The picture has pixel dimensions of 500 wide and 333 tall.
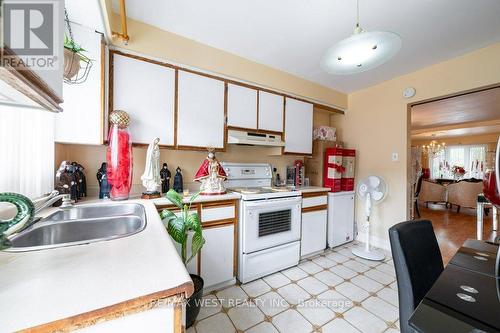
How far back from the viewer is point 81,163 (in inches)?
68.4

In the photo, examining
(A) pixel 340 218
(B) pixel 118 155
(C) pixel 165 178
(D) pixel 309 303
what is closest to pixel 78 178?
(B) pixel 118 155

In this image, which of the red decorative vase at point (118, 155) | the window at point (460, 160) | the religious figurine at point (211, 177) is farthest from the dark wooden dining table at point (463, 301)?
the window at point (460, 160)

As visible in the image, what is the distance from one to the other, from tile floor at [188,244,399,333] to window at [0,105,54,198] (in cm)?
142

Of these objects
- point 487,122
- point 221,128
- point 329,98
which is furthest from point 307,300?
point 487,122

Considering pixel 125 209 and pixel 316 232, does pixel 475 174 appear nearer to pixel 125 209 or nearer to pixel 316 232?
pixel 316 232

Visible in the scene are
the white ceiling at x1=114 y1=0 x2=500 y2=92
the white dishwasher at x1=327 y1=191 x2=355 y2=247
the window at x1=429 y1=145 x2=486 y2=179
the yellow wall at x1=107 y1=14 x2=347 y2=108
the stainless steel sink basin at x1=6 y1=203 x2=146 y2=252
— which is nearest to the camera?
the stainless steel sink basin at x1=6 y1=203 x2=146 y2=252

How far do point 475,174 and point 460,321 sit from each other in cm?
1003

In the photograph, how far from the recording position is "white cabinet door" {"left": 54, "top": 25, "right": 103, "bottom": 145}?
4.59ft

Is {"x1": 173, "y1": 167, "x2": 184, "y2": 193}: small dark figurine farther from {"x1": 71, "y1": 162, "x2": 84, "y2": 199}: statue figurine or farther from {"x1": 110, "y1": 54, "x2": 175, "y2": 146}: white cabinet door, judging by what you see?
{"x1": 71, "y1": 162, "x2": 84, "y2": 199}: statue figurine

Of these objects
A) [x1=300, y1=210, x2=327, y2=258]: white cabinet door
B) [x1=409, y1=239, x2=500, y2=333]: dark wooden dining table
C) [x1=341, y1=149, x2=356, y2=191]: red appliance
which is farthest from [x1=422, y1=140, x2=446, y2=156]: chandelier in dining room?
[x1=409, y1=239, x2=500, y2=333]: dark wooden dining table

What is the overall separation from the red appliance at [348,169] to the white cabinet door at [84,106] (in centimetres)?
288

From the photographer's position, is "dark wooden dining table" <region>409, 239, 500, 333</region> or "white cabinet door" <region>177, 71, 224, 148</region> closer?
"dark wooden dining table" <region>409, 239, 500, 333</region>

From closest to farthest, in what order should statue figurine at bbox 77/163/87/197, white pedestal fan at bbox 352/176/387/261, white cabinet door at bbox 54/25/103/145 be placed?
white cabinet door at bbox 54/25/103/145 < statue figurine at bbox 77/163/87/197 < white pedestal fan at bbox 352/176/387/261

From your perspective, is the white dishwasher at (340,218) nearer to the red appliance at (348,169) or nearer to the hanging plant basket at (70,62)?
the red appliance at (348,169)
